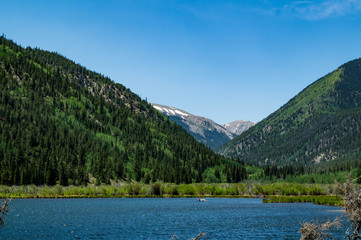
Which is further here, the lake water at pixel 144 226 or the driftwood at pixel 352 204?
the lake water at pixel 144 226

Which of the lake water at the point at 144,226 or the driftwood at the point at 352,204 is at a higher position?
the driftwood at the point at 352,204

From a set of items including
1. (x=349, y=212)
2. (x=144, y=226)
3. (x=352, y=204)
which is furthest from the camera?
(x=144, y=226)

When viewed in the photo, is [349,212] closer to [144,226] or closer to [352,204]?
[352,204]

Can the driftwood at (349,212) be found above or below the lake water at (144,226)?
above

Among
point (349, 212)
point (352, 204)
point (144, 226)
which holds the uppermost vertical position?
point (352, 204)

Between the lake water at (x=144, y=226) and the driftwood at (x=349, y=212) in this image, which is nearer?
the driftwood at (x=349, y=212)

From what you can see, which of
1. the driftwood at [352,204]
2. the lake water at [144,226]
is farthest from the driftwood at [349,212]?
the lake water at [144,226]

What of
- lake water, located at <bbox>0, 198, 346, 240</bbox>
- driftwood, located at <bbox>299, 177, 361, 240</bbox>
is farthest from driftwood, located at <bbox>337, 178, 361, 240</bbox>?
lake water, located at <bbox>0, 198, 346, 240</bbox>

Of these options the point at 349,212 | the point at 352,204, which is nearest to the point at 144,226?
the point at 349,212

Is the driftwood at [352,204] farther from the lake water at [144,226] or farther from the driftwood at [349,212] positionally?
the lake water at [144,226]

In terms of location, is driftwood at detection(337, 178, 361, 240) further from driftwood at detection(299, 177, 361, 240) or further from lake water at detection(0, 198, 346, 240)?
lake water at detection(0, 198, 346, 240)

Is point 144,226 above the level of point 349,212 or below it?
below

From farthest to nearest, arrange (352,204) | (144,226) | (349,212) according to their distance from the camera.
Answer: (144,226)
(349,212)
(352,204)

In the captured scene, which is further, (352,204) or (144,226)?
(144,226)
